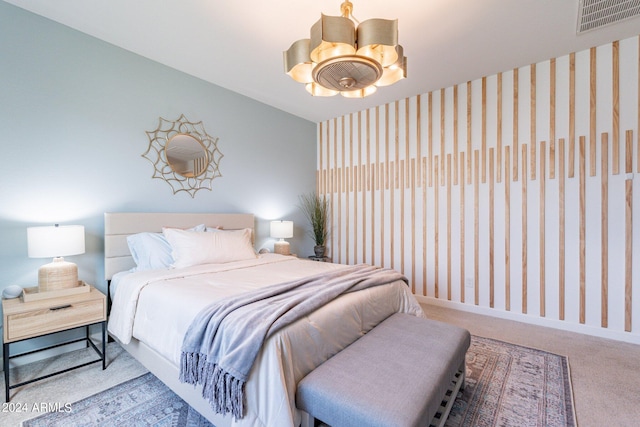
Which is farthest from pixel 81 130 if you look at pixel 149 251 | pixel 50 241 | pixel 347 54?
pixel 347 54

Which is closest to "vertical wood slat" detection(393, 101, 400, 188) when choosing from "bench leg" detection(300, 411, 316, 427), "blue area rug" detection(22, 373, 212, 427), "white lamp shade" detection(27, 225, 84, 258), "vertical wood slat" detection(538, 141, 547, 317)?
"vertical wood slat" detection(538, 141, 547, 317)

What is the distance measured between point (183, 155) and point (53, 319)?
6.19 feet

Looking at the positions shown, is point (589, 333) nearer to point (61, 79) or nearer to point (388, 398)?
point (388, 398)

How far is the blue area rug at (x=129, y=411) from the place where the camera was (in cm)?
164

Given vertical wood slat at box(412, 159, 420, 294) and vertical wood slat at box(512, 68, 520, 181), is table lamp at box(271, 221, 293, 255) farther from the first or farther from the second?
vertical wood slat at box(512, 68, 520, 181)

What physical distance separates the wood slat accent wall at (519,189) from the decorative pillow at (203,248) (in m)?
2.18

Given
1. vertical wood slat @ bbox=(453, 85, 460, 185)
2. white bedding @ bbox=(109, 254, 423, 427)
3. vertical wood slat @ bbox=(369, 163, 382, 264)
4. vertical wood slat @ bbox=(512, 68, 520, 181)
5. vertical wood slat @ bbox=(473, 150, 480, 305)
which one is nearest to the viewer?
white bedding @ bbox=(109, 254, 423, 427)

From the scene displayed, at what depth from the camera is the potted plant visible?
4730 mm

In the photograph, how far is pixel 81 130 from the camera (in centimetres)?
256

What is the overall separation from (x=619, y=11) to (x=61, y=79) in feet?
15.0

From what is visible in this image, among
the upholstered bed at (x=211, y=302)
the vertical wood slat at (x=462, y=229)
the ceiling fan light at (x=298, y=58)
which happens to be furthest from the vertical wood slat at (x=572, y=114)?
the ceiling fan light at (x=298, y=58)

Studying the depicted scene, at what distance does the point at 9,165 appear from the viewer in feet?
7.28

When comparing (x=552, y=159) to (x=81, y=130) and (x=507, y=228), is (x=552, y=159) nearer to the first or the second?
(x=507, y=228)

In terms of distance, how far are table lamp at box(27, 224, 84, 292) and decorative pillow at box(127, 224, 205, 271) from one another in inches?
18.2
